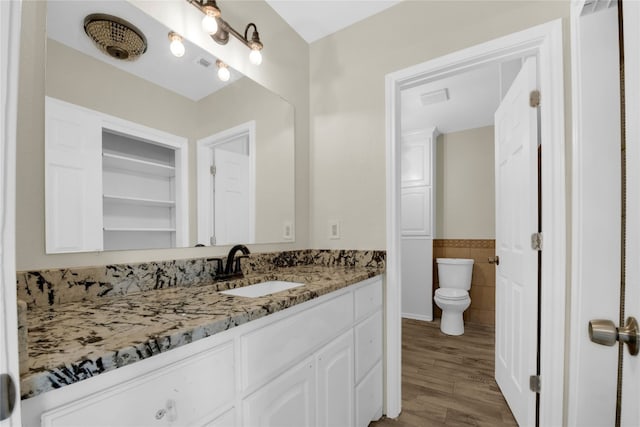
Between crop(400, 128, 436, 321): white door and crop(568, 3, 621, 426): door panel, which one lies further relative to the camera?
crop(400, 128, 436, 321): white door

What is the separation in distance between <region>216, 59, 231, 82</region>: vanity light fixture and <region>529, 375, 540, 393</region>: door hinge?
2145mm

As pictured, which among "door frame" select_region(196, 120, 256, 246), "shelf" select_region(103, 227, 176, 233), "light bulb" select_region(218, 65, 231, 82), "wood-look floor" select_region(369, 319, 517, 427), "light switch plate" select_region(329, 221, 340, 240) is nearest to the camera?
"shelf" select_region(103, 227, 176, 233)

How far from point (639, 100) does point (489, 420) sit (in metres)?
1.84

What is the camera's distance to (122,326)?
658 mm

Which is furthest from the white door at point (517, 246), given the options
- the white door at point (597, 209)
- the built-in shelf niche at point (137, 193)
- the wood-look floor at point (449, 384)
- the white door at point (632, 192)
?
the built-in shelf niche at point (137, 193)

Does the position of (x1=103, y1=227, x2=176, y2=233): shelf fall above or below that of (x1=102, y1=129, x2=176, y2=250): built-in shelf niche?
below

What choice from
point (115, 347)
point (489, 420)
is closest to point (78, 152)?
point (115, 347)

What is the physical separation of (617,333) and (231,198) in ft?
4.73

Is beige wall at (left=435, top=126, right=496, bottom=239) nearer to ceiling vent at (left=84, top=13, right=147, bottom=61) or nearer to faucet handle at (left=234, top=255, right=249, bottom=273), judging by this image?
faucet handle at (left=234, top=255, right=249, bottom=273)

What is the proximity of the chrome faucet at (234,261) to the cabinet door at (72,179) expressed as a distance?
53cm

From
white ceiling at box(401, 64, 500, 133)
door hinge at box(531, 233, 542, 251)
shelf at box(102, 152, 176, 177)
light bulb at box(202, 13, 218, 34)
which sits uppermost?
white ceiling at box(401, 64, 500, 133)

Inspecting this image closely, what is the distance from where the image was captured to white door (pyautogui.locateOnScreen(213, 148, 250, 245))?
1.42m

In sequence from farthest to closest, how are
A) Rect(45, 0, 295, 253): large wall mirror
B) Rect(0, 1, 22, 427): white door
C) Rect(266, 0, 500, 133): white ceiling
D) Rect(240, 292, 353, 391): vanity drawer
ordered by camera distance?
1. Rect(266, 0, 500, 133): white ceiling
2. Rect(45, 0, 295, 253): large wall mirror
3. Rect(240, 292, 353, 391): vanity drawer
4. Rect(0, 1, 22, 427): white door

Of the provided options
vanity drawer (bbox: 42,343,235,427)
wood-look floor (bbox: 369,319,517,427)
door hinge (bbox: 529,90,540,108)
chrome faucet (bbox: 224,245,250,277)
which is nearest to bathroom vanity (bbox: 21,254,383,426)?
vanity drawer (bbox: 42,343,235,427)
